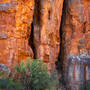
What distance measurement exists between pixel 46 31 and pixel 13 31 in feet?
11.1

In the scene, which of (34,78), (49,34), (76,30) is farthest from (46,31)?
(34,78)

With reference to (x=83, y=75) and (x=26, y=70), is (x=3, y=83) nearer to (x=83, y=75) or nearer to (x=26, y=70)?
(x=26, y=70)

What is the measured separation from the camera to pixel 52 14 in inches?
613

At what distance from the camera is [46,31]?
15.3 meters

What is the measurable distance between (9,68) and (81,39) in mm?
7891

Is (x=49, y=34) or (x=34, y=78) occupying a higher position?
(x=49, y=34)

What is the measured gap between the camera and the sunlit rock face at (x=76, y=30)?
1670cm

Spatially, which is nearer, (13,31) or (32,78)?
(32,78)

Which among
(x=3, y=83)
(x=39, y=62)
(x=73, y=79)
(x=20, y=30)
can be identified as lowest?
(x=73, y=79)

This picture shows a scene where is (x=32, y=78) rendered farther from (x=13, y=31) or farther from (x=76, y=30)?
(x=76, y=30)

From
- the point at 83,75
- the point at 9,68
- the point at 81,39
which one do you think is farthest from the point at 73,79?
the point at 9,68

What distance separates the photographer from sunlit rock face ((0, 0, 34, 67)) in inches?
492

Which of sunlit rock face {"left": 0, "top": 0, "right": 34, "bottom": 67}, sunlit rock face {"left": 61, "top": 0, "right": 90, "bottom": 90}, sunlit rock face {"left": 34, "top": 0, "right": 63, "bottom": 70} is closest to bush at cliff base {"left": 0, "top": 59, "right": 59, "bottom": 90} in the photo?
sunlit rock face {"left": 0, "top": 0, "right": 34, "bottom": 67}

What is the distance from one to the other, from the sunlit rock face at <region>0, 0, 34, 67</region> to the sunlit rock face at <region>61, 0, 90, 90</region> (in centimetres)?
486
